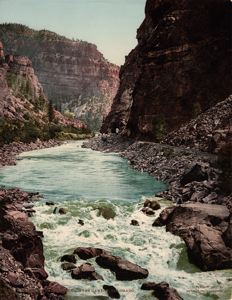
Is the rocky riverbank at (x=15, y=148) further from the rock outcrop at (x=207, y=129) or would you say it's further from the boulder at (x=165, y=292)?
the boulder at (x=165, y=292)

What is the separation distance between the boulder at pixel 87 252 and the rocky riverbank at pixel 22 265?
176 centimetres

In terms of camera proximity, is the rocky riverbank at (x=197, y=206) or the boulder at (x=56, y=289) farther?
the rocky riverbank at (x=197, y=206)

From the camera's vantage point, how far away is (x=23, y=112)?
139875mm

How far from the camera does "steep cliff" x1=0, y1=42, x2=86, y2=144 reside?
9886 centimetres

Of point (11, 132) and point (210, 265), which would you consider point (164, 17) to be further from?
point (210, 265)

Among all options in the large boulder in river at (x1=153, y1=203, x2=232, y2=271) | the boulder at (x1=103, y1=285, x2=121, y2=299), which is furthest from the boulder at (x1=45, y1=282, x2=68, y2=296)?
the large boulder in river at (x1=153, y1=203, x2=232, y2=271)

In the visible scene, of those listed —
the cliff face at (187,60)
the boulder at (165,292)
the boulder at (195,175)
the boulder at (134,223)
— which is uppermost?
the cliff face at (187,60)

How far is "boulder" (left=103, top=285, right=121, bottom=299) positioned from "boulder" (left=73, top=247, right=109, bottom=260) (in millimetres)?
2887

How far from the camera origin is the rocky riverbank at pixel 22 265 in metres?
15.2

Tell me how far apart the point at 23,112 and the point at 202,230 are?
408ft

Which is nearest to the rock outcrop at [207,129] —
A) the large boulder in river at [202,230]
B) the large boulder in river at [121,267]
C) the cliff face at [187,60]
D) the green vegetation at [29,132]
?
the cliff face at [187,60]

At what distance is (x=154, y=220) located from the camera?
85.3 feet

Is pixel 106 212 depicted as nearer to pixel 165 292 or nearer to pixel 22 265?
pixel 22 265

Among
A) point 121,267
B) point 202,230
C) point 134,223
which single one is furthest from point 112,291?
point 134,223
